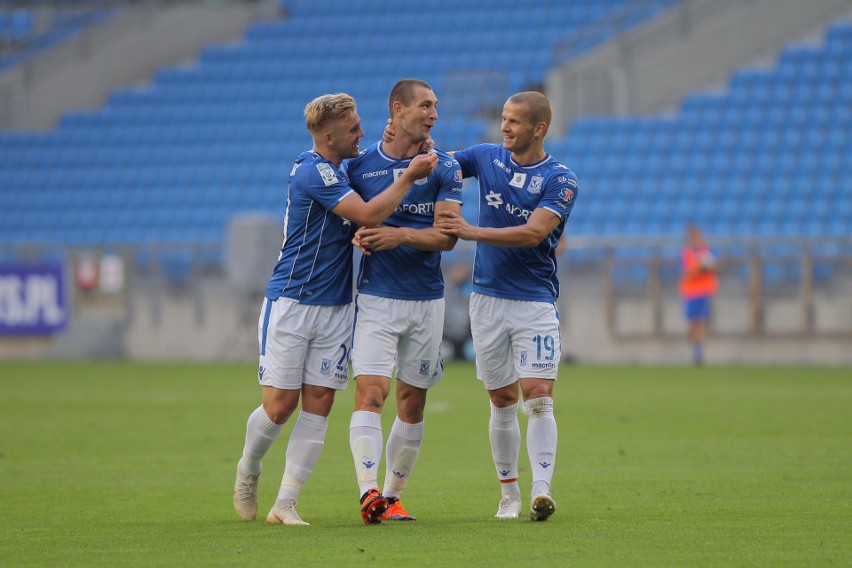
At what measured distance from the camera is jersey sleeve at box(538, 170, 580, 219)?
280 inches

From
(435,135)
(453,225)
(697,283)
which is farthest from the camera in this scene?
(435,135)

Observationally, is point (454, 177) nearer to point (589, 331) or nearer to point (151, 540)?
point (151, 540)

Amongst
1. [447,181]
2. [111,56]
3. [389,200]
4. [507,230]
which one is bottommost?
[507,230]

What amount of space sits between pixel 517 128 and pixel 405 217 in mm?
723

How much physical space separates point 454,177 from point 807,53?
19269 millimetres

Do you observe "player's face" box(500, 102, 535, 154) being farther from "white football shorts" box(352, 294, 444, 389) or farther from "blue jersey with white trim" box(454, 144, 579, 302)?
"white football shorts" box(352, 294, 444, 389)

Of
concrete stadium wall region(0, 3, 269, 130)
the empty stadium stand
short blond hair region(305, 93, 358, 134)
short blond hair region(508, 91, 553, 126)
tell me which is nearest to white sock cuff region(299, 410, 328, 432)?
short blond hair region(305, 93, 358, 134)

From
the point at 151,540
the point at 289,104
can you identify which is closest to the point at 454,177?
the point at 151,540

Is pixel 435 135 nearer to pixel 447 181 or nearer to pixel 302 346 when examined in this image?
pixel 447 181

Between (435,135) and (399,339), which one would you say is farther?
(435,135)

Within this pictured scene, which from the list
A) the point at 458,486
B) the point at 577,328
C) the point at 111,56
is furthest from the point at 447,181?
the point at 111,56

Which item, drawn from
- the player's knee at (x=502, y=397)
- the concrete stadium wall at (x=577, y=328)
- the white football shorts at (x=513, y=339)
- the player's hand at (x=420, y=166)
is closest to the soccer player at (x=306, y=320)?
the player's hand at (x=420, y=166)

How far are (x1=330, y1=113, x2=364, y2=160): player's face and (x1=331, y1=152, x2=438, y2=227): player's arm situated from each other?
15.8 inches

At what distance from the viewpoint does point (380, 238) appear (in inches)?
271
